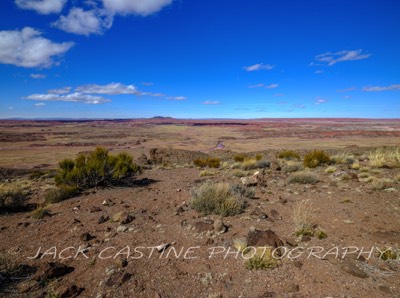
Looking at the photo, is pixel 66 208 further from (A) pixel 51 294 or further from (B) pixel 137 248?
(A) pixel 51 294

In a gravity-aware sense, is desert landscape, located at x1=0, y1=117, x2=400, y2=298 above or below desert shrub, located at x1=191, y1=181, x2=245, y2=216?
below

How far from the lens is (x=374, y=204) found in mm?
6734

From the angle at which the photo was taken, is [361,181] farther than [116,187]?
No

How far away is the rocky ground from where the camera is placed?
374 centimetres

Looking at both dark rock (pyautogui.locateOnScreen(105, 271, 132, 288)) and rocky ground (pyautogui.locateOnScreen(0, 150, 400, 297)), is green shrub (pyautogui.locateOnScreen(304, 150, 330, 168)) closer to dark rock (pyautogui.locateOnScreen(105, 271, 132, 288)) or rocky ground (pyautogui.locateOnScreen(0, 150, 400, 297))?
rocky ground (pyautogui.locateOnScreen(0, 150, 400, 297))

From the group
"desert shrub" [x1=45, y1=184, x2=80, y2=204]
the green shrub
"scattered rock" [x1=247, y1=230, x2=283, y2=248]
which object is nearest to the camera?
"scattered rock" [x1=247, y1=230, x2=283, y2=248]

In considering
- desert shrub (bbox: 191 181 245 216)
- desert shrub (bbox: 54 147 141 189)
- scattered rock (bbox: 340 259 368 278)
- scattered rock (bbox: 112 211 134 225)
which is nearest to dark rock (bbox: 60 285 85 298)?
scattered rock (bbox: 112 211 134 225)

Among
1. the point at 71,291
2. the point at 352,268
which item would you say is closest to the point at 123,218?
Result: the point at 71,291

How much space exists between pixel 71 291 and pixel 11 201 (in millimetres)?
6299

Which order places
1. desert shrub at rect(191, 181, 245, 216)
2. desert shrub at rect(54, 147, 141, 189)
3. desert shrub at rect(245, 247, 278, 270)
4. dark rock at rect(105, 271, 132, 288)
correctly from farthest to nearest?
desert shrub at rect(54, 147, 141, 189), desert shrub at rect(191, 181, 245, 216), desert shrub at rect(245, 247, 278, 270), dark rock at rect(105, 271, 132, 288)

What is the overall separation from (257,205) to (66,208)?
5687mm

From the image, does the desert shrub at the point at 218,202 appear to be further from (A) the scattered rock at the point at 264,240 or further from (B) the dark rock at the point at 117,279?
(B) the dark rock at the point at 117,279

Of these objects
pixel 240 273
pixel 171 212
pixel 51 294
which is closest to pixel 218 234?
pixel 240 273

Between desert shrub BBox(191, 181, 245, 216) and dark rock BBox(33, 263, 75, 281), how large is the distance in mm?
3248
